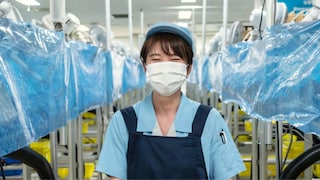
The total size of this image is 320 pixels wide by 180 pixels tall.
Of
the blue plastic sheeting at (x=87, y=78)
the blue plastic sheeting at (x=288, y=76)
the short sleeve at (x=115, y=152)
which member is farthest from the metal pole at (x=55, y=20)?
the blue plastic sheeting at (x=288, y=76)

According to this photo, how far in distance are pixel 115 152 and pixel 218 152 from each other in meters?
0.34

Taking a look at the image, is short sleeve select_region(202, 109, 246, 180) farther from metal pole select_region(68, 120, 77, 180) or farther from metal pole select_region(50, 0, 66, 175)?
metal pole select_region(68, 120, 77, 180)

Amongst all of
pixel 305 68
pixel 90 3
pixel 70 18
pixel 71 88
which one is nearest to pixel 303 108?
pixel 305 68

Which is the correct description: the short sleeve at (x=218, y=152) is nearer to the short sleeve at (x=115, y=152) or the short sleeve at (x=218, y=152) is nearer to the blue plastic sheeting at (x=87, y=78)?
the short sleeve at (x=115, y=152)

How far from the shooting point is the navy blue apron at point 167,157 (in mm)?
1190

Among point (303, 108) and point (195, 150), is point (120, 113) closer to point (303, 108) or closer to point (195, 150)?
point (195, 150)

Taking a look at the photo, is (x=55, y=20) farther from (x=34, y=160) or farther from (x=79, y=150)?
(x=79, y=150)

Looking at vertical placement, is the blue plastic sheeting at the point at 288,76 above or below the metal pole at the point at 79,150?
above

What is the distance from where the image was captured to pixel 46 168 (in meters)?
1.43

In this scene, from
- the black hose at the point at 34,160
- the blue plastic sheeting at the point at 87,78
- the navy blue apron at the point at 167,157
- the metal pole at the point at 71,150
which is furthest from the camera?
the metal pole at the point at 71,150

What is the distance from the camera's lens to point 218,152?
1.24 m

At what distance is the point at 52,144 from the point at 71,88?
1.45 feet

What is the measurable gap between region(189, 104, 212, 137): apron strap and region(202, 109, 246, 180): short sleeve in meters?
0.01

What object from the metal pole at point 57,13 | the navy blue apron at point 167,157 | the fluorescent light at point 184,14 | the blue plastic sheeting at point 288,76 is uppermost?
the fluorescent light at point 184,14
